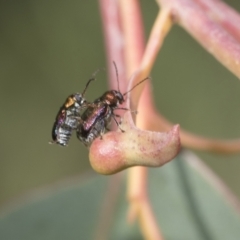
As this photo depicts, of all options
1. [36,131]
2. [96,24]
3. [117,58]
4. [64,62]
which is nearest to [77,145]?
[36,131]

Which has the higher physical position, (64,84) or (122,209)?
(64,84)

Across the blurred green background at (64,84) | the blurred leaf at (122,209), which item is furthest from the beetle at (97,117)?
the blurred green background at (64,84)

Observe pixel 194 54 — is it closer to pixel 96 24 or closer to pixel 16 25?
pixel 96 24

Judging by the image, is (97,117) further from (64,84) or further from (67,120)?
(64,84)

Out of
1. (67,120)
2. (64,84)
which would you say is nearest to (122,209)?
(67,120)

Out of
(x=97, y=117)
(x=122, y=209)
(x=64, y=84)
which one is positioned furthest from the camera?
(x=64, y=84)

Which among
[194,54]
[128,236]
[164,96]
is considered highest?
[194,54]

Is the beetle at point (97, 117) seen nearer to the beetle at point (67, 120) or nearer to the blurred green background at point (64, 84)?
the beetle at point (67, 120)
